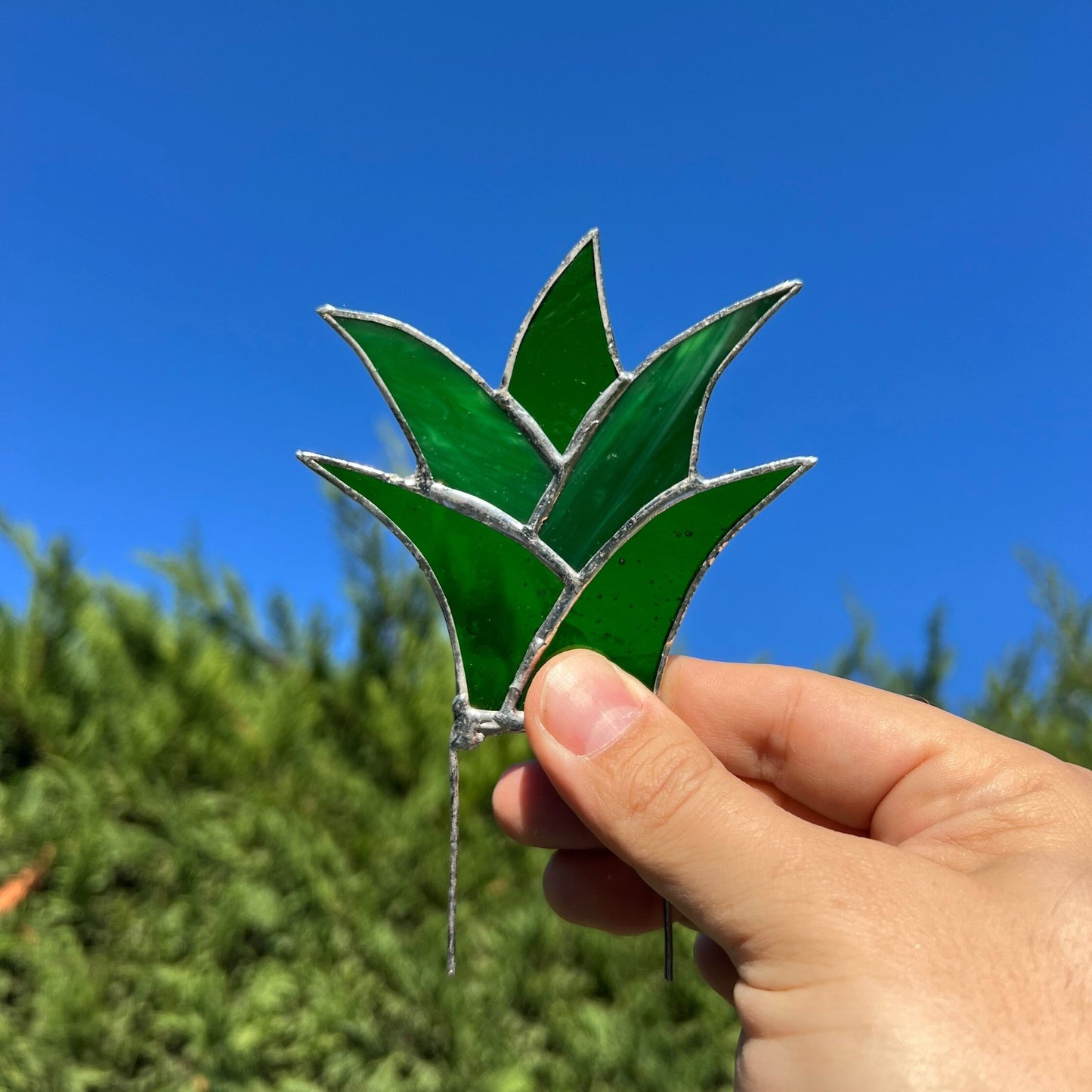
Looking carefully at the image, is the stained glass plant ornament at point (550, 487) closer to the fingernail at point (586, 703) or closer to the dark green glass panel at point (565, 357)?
the dark green glass panel at point (565, 357)

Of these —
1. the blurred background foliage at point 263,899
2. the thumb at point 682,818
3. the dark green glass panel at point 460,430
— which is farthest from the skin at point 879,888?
the blurred background foliage at point 263,899

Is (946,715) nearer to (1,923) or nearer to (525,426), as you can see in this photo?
(525,426)

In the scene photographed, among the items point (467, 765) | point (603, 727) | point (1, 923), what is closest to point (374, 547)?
point (467, 765)

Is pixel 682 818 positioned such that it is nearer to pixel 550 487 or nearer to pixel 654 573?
pixel 654 573

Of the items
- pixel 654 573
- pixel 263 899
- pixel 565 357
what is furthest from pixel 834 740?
pixel 263 899

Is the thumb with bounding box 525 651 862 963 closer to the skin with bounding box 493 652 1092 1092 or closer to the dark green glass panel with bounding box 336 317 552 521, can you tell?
the skin with bounding box 493 652 1092 1092

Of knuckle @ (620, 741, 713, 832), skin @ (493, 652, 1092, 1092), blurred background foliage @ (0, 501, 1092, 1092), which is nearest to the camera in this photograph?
skin @ (493, 652, 1092, 1092)

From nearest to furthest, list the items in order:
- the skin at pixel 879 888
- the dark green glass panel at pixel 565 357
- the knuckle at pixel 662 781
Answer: the skin at pixel 879 888
the knuckle at pixel 662 781
the dark green glass panel at pixel 565 357

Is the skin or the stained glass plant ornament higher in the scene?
the stained glass plant ornament

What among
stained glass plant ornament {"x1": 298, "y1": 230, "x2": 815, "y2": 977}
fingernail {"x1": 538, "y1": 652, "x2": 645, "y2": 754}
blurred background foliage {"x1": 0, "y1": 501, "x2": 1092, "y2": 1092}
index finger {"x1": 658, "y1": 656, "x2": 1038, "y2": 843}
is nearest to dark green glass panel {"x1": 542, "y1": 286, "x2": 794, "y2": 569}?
stained glass plant ornament {"x1": 298, "y1": 230, "x2": 815, "y2": 977}
